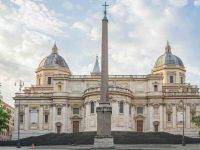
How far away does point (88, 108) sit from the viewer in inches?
3706

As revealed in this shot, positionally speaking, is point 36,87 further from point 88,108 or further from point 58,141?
point 58,141

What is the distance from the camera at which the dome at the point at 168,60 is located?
353 ft

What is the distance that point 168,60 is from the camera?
10806 centimetres

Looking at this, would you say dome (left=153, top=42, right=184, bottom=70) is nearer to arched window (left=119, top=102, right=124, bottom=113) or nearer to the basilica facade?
the basilica facade

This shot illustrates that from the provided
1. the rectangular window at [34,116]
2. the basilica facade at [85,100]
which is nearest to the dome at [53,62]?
the basilica facade at [85,100]

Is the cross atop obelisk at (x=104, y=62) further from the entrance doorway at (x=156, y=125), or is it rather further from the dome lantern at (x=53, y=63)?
the dome lantern at (x=53, y=63)

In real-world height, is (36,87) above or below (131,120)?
above

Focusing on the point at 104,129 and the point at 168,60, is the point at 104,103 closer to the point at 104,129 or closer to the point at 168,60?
the point at 104,129

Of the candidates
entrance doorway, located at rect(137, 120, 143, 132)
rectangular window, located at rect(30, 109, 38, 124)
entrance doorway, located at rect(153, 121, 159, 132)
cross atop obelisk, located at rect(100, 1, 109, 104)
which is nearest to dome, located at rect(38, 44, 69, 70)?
rectangular window, located at rect(30, 109, 38, 124)

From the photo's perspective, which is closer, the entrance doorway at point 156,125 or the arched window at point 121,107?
the arched window at point 121,107

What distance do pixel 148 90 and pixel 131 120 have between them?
6.72 meters

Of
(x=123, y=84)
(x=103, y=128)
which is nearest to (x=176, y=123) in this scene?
(x=123, y=84)

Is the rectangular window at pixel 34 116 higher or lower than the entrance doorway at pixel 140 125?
higher

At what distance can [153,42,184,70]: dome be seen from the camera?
108m
